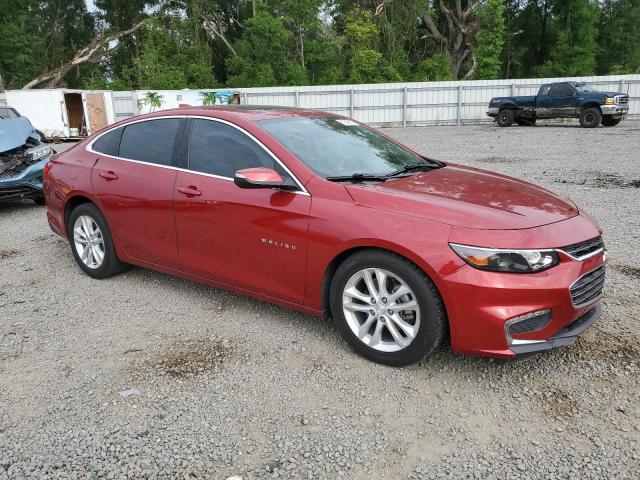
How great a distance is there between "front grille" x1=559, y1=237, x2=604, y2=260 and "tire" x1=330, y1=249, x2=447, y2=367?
0.78 meters

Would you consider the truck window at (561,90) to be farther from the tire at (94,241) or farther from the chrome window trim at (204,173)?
the tire at (94,241)

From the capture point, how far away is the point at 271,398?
123 inches

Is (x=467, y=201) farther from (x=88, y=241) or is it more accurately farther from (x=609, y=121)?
(x=609, y=121)

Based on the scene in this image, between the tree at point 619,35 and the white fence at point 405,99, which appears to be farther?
the tree at point 619,35

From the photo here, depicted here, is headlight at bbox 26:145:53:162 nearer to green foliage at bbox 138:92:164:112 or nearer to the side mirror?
the side mirror

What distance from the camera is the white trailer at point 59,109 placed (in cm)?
2273

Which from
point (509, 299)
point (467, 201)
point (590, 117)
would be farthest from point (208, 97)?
point (509, 299)

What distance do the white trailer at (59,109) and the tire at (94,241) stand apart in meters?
19.9

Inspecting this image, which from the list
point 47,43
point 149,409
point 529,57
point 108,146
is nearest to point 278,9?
point 47,43

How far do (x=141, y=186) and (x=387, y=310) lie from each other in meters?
2.37

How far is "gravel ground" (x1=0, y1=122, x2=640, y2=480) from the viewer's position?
102 inches

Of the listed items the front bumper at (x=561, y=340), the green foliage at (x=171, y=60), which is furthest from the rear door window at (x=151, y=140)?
the green foliage at (x=171, y=60)

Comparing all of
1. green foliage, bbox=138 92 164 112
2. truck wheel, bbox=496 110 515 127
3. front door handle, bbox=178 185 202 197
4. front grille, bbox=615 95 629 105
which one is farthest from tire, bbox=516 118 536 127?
front door handle, bbox=178 185 202 197

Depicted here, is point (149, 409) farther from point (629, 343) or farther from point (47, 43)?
point (47, 43)
